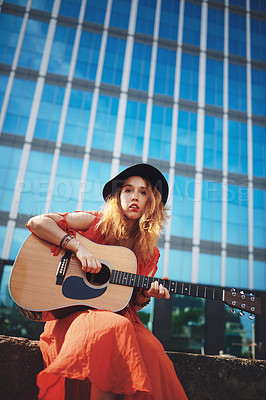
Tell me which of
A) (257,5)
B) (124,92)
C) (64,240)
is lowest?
(64,240)

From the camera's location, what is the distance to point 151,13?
25578 mm

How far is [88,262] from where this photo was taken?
2.26 meters

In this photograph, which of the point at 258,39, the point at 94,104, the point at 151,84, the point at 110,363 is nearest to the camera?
the point at 110,363

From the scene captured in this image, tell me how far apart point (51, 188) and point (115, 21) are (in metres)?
14.4

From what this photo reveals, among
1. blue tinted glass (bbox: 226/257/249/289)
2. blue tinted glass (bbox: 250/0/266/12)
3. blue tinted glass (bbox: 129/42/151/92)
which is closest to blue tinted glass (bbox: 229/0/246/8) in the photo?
blue tinted glass (bbox: 250/0/266/12)

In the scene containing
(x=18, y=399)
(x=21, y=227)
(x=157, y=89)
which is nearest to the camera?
(x=18, y=399)

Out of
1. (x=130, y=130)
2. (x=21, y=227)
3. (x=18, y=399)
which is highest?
(x=130, y=130)

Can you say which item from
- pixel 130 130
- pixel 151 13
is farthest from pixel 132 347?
pixel 151 13

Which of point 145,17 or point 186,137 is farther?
point 145,17

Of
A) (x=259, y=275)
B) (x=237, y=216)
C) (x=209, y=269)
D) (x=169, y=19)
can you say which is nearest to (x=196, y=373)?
(x=209, y=269)

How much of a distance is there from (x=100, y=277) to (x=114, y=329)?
64cm

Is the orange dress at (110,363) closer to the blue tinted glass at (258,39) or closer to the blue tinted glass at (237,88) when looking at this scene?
the blue tinted glass at (237,88)

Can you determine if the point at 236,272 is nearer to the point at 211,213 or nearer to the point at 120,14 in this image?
the point at 211,213

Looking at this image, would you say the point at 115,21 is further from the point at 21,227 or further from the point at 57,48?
the point at 21,227
